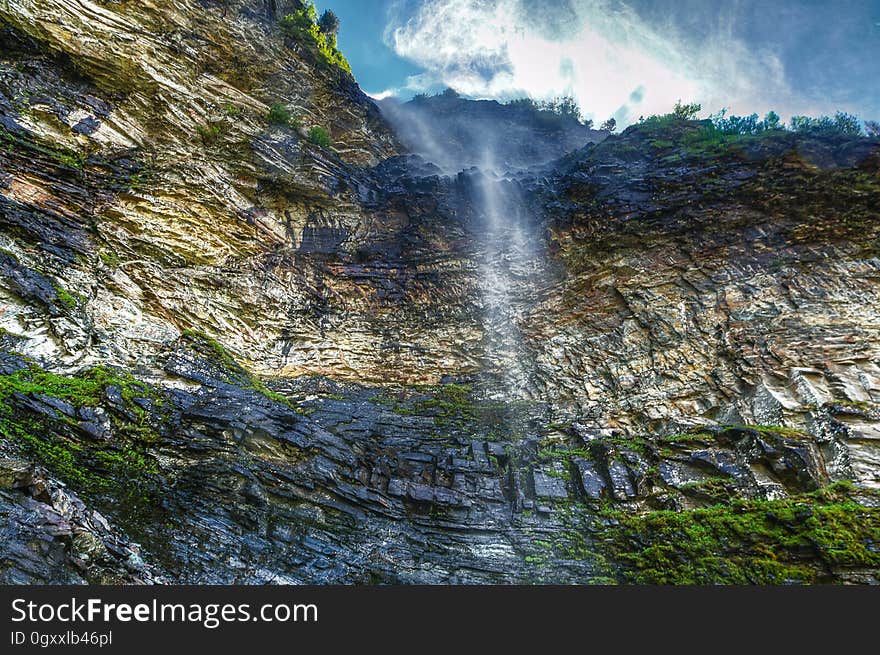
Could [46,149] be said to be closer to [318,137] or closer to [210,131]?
[210,131]

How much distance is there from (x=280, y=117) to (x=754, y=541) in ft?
61.1

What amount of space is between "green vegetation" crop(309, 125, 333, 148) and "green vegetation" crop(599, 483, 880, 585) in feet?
54.5

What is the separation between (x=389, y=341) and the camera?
13289 millimetres

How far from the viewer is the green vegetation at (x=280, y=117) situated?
15516 millimetres

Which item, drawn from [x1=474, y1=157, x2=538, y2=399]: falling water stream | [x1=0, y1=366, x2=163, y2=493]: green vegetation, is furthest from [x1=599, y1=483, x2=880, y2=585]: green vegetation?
[x1=0, y1=366, x2=163, y2=493]: green vegetation

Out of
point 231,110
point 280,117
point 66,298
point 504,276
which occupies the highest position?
point 280,117

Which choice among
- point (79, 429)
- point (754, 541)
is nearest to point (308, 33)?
point (79, 429)

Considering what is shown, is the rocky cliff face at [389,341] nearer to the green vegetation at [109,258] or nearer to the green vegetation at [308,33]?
the green vegetation at [109,258]

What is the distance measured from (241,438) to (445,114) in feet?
94.4

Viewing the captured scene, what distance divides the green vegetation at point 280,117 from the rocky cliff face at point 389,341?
0.31m

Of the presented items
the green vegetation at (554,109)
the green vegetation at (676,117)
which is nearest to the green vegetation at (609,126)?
the green vegetation at (554,109)

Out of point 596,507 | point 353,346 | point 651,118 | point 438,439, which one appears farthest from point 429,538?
point 651,118

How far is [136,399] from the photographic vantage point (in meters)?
8.58

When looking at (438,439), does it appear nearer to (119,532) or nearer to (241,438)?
(241,438)
